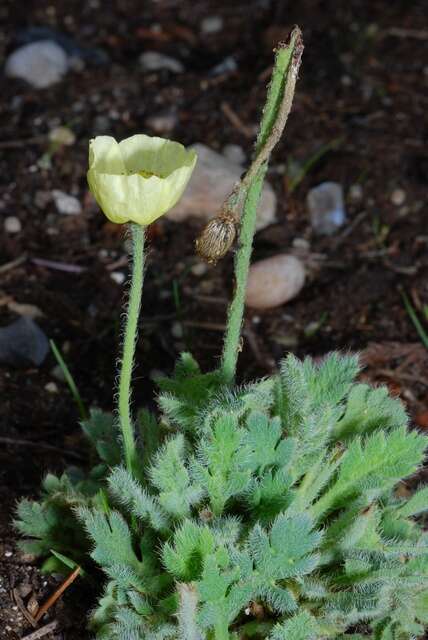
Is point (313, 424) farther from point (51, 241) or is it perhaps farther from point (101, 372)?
point (51, 241)

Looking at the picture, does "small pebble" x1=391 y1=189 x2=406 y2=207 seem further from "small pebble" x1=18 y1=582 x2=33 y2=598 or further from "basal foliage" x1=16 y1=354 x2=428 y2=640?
"small pebble" x1=18 y1=582 x2=33 y2=598

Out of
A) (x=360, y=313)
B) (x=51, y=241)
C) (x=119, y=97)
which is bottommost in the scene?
(x=360, y=313)

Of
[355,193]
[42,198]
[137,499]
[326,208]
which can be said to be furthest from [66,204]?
[137,499]

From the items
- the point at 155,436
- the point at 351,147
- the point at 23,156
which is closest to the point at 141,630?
the point at 155,436

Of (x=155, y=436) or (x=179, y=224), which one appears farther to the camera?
(x=179, y=224)

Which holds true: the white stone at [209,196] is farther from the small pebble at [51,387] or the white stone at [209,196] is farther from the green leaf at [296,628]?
the green leaf at [296,628]

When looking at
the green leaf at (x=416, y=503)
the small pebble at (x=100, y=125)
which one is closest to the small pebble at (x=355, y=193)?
the small pebble at (x=100, y=125)

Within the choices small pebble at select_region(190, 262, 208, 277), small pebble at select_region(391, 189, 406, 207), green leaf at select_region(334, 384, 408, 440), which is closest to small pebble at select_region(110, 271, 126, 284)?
small pebble at select_region(190, 262, 208, 277)
